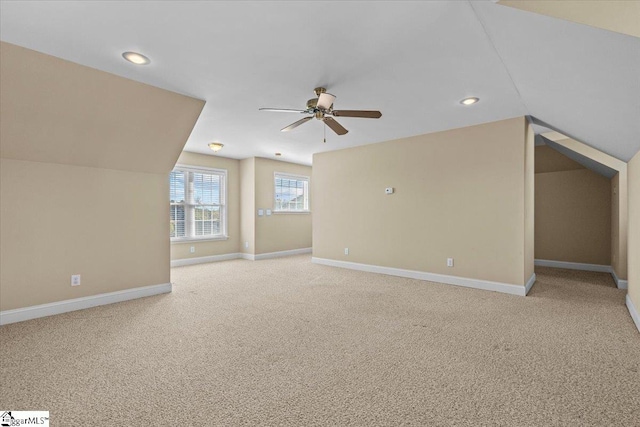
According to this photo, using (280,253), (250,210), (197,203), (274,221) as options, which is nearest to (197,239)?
(197,203)

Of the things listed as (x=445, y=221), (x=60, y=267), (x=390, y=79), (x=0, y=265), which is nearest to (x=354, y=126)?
(x=390, y=79)

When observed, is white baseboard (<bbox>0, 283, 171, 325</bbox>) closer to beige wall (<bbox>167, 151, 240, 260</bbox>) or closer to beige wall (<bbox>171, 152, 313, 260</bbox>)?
beige wall (<bbox>167, 151, 240, 260</bbox>)

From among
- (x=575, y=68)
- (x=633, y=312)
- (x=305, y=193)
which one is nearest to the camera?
(x=575, y=68)

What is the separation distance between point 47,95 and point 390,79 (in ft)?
10.5

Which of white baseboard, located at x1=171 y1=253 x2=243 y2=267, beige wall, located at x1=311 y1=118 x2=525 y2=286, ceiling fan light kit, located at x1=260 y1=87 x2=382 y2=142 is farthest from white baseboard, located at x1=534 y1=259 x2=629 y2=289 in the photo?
white baseboard, located at x1=171 y1=253 x2=243 y2=267

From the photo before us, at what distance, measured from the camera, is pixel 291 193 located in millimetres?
8234

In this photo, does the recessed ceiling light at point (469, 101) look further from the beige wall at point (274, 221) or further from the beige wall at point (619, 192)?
the beige wall at point (274, 221)

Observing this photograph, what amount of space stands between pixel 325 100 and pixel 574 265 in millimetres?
6232

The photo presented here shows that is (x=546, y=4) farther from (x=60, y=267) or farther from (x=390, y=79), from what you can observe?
(x=60, y=267)

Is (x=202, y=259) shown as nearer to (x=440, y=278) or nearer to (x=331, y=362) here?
(x=440, y=278)

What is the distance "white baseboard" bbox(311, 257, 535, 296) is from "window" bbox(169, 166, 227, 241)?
2.82 metres

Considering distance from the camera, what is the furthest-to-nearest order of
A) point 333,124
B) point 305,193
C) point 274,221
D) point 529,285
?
point 305,193, point 274,221, point 529,285, point 333,124

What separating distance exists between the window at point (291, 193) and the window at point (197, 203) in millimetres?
1330

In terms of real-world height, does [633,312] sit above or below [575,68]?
below
